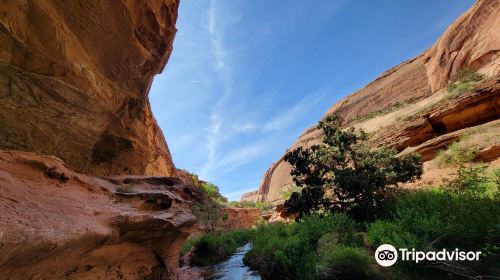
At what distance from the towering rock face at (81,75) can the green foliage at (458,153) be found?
18965 millimetres

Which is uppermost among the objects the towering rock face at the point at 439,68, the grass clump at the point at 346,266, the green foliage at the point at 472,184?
the towering rock face at the point at 439,68

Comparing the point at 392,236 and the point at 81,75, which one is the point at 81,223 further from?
the point at 392,236

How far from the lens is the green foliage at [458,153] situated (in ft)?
49.8

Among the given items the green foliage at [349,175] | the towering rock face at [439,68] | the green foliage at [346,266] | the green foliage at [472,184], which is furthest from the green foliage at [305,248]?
the towering rock face at [439,68]

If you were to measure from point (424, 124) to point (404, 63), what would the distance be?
3693 cm

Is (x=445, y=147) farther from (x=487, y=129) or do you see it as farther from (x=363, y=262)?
(x=363, y=262)

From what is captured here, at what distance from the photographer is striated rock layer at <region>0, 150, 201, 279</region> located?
4.47m

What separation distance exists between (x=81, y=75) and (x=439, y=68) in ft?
134

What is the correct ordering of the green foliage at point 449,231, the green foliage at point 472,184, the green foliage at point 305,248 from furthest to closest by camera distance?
1. the green foliage at point 472,184
2. the green foliage at point 305,248
3. the green foliage at point 449,231

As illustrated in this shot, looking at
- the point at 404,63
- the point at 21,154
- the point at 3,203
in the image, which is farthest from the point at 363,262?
Answer: the point at 404,63

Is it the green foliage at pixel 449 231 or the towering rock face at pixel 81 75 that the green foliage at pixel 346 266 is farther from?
the towering rock face at pixel 81 75

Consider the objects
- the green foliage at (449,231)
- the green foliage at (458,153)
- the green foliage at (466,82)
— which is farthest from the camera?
the green foliage at (466,82)
